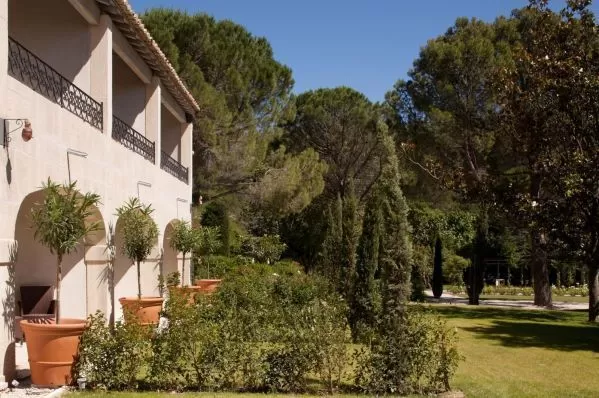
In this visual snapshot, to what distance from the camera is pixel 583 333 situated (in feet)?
58.3

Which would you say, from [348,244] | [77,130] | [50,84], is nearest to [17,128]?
[50,84]

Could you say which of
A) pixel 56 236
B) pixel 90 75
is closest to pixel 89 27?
pixel 90 75

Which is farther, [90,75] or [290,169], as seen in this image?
[290,169]

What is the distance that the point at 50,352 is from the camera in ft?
24.6

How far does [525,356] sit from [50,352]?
9.77 metres

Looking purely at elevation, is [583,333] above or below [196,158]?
below

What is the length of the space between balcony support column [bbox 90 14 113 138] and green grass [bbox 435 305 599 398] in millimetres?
7580

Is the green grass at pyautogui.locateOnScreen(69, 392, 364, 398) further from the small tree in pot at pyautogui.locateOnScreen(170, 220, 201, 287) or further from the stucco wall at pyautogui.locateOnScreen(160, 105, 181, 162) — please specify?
the stucco wall at pyautogui.locateOnScreen(160, 105, 181, 162)

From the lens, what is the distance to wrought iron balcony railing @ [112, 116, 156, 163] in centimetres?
1251

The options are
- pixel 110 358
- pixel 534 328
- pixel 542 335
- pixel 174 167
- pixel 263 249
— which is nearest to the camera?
pixel 110 358

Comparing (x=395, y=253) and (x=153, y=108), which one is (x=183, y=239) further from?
(x=395, y=253)

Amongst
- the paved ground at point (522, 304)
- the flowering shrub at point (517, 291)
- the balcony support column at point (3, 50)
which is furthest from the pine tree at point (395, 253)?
the flowering shrub at point (517, 291)

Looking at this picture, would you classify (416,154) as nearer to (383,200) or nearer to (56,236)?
(383,200)

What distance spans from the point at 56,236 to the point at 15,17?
576 centimetres
